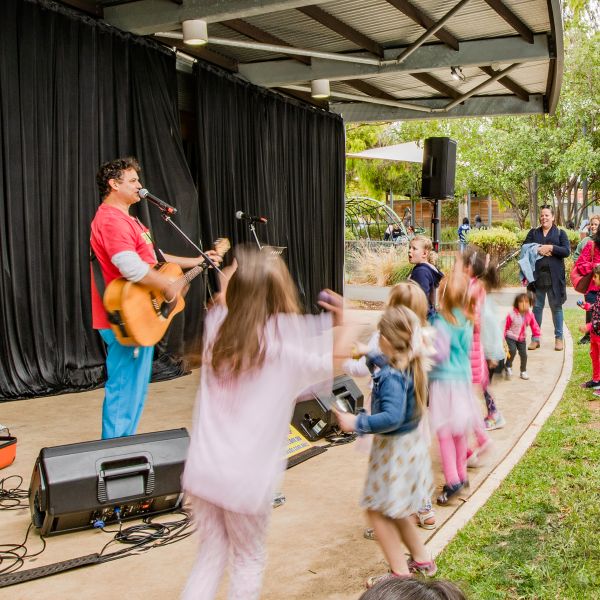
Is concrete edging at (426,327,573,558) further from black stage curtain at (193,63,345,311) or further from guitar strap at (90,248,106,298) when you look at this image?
black stage curtain at (193,63,345,311)

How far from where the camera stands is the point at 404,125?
25.7 metres

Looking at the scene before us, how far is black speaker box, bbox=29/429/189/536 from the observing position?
11.2ft

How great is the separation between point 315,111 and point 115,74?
4.50m

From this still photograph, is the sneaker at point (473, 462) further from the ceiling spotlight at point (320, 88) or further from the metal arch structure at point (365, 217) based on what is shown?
the metal arch structure at point (365, 217)

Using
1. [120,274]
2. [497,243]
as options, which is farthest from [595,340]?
[497,243]

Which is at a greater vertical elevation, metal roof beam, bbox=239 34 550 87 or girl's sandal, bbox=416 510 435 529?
metal roof beam, bbox=239 34 550 87

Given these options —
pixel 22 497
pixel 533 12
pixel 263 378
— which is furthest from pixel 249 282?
pixel 533 12

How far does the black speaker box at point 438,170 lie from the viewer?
32.6ft

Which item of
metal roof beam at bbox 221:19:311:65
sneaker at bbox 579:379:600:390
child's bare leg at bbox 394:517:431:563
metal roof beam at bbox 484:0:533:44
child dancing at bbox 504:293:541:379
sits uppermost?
metal roof beam at bbox 221:19:311:65

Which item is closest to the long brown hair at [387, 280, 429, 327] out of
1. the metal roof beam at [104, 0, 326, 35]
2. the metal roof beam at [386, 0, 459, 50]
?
the metal roof beam at [104, 0, 326, 35]

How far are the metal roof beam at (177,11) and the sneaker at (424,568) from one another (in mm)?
4512

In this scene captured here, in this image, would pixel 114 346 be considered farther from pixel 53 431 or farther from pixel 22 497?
pixel 53 431

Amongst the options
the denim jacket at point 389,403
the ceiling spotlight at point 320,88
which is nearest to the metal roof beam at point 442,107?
the ceiling spotlight at point 320,88

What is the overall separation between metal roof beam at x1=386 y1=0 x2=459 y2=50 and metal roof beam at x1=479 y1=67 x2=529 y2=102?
1682 mm
